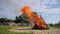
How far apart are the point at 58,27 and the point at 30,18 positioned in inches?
35.5

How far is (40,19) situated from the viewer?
5215 mm

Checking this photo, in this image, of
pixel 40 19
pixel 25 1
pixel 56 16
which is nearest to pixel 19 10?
pixel 25 1

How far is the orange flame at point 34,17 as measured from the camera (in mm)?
5176

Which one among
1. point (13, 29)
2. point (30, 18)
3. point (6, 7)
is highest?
point (6, 7)

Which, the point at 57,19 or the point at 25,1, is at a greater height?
the point at 25,1

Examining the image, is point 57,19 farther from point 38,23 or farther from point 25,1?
point 25,1

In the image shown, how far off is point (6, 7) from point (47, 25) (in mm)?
1422

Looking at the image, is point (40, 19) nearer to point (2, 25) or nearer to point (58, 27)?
point (58, 27)

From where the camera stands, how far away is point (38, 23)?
17.3ft

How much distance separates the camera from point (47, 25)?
514 centimetres

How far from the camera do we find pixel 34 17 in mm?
5234

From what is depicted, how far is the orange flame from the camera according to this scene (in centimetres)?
518

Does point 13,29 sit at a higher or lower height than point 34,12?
lower

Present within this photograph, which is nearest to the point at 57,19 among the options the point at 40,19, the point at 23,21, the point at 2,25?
the point at 40,19
